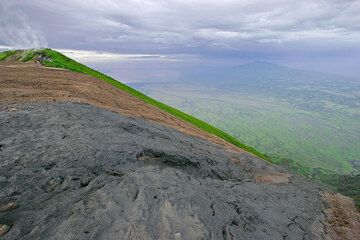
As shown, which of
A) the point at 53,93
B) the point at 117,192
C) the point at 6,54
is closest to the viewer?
the point at 117,192

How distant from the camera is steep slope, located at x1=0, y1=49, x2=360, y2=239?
11156 mm

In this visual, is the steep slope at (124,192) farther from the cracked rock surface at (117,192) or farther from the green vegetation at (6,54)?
the green vegetation at (6,54)

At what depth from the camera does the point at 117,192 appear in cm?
1273

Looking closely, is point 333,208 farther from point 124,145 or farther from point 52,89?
point 52,89

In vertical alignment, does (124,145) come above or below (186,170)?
above

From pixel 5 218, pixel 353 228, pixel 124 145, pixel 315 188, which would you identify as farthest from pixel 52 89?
pixel 353 228

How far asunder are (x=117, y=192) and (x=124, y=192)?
10.8 inches

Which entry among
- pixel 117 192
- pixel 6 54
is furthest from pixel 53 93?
pixel 6 54

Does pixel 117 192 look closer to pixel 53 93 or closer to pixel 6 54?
pixel 53 93

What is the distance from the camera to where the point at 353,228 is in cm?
1684

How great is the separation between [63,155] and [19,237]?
5.64 m

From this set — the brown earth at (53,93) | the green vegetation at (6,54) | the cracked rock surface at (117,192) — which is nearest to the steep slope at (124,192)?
the cracked rock surface at (117,192)

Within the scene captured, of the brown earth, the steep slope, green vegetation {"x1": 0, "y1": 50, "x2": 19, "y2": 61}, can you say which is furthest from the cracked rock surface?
green vegetation {"x1": 0, "y1": 50, "x2": 19, "y2": 61}

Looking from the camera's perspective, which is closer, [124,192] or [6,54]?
[124,192]
